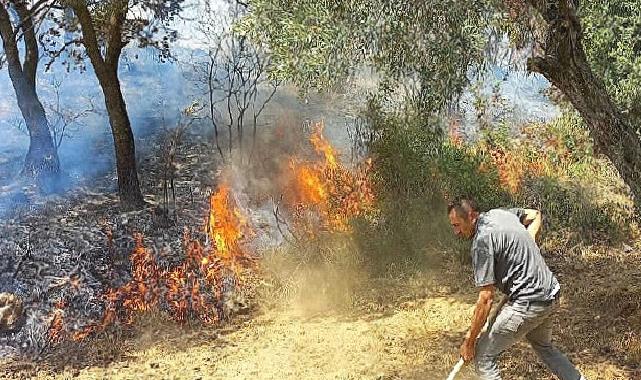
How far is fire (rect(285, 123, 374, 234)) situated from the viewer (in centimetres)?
928

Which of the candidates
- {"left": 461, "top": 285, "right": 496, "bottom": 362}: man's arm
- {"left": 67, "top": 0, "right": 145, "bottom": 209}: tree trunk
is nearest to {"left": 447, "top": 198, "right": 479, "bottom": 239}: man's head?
{"left": 461, "top": 285, "right": 496, "bottom": 362}: man's arm

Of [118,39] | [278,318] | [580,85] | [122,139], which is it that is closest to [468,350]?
[580,85]

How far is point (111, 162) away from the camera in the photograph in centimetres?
1120

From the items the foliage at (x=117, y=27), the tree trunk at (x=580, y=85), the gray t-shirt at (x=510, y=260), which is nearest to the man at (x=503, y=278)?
the gray t-shirt at (x=510, y=260)

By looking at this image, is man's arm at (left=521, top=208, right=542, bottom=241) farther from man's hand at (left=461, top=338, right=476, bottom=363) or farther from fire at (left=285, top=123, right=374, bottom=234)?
fire at (left=285, top=123, right=374, bottom=234)

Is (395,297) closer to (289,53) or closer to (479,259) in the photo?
(289,53)

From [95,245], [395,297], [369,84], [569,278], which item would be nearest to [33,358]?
[95,245]

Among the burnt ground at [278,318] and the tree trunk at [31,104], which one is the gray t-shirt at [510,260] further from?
the tree trunk at [31,104]

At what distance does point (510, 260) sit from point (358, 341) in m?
2.81

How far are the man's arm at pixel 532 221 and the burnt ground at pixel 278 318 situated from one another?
1.68 m

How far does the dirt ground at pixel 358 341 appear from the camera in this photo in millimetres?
5754

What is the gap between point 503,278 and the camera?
13.3ft

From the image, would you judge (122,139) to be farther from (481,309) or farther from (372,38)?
(481,309)

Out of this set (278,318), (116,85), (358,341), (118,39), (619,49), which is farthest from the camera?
(619,49)
